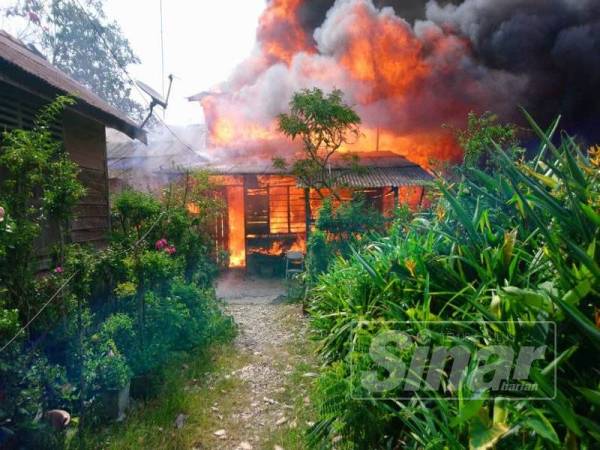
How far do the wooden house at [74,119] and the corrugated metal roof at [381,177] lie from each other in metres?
5.44

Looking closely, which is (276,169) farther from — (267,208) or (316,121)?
(316,121)

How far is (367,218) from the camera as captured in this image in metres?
8.57

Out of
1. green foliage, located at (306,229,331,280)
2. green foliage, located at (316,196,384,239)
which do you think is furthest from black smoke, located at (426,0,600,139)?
green foliage, located at (306,229,331,280)

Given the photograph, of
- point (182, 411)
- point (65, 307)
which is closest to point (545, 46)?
point (182, 411)

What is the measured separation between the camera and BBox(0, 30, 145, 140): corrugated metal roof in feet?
13.9

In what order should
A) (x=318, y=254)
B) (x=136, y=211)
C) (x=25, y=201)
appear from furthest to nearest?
(x=318, y=254)
(x=136, y=211)
(x=25, y=201)

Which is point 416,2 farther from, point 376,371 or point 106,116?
point 376,371

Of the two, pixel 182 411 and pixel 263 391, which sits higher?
pixel 182 411

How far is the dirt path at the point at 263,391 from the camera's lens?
11.8 ft

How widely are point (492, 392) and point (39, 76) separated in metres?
5.72

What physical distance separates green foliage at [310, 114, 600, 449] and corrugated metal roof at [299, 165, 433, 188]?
782cm

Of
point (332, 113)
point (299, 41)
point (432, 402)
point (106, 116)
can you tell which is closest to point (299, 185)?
point (332, 113)

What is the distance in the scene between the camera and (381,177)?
1210 centimetres

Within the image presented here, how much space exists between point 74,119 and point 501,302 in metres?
7.66
